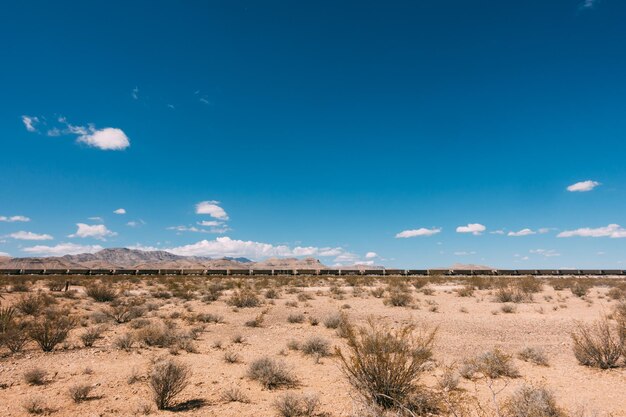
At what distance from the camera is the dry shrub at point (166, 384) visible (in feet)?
23.6

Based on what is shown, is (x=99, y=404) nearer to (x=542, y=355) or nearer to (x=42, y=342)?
(x=42, y=342)

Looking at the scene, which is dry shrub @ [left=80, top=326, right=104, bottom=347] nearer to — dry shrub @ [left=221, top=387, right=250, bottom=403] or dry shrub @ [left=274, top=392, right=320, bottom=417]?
dry shrub @ [left=221, top=387, right=250, bottom=403]

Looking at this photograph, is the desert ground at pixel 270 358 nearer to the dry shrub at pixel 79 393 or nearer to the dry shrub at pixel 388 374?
the dry shrub at pixel 79 393

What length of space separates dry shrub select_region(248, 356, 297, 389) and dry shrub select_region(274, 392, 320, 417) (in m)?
1.41

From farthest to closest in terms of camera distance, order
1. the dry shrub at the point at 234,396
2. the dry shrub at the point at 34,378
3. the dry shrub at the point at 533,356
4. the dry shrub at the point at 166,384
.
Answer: the dry shrub at the point at 533,356 < the dry shrub at the point at 34,378 < the dry shrub at the point at 234,396 < the dry shrub at the point at 166,384

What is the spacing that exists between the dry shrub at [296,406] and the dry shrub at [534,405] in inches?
127

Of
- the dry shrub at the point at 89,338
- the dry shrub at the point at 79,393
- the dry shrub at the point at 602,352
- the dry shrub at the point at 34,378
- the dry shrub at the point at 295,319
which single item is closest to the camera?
the dry shrub at the point at 79,393

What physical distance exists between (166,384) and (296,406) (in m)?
2.61

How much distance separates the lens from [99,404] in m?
7.26

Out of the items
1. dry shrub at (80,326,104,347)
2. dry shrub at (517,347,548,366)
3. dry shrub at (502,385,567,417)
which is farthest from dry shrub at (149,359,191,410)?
dry shrub at (517,347,548,366)

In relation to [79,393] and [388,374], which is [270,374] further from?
[79,393]

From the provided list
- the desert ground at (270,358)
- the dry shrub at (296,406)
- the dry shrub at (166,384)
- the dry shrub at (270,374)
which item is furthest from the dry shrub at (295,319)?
the dry shrub at (296,406)

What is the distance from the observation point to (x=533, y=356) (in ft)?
33.0

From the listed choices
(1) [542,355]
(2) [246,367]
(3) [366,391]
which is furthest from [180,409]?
(1) [542,355]
